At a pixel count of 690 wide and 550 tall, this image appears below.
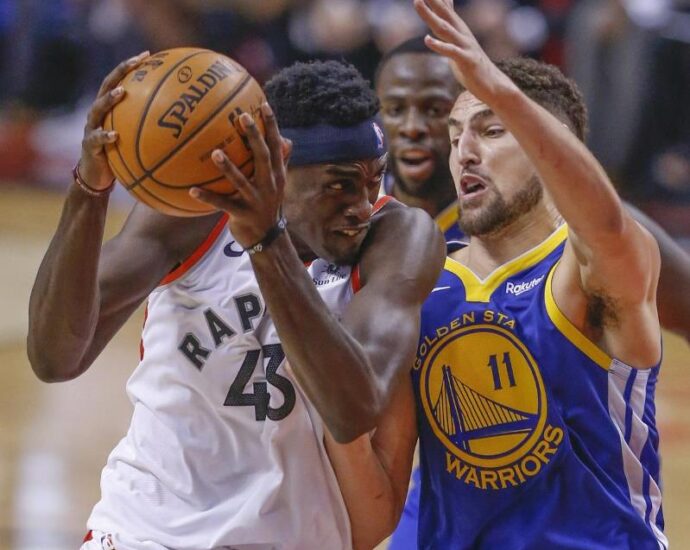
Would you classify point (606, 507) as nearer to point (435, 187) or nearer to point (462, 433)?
point (462, 433)

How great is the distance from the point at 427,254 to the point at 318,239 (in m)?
0.31

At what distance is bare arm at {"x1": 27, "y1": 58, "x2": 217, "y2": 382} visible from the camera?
3375 mm

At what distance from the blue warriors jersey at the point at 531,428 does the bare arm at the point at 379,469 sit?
0.35 ft

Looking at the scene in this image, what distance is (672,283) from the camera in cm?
449

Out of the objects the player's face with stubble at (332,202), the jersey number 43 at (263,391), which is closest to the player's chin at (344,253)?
the player's face with stubble at (332,202)

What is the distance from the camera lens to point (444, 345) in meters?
4.12

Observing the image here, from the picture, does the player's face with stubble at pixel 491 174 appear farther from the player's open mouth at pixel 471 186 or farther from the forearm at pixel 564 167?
the forearm at pixel 564 167

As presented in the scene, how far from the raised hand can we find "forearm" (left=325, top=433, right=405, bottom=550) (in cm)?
101

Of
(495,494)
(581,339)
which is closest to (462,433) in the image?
(495,494)

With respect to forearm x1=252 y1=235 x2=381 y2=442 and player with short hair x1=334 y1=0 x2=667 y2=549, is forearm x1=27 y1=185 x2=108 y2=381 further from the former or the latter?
player with short hair x1=334 y1=0 x2=667 y2=549

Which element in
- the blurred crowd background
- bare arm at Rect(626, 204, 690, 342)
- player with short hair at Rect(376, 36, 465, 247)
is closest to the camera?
bare arm at Rect(626, 204, 690, 342)

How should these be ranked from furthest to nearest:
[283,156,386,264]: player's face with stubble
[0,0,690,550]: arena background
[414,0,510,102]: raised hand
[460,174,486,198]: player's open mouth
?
[0,0,690,550]: arena background < [460,174,486,198]: player's open mouth < [283,156,386,264]: player's face with stubble < [414,0,510,102]: raised hand

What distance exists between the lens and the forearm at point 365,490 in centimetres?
373

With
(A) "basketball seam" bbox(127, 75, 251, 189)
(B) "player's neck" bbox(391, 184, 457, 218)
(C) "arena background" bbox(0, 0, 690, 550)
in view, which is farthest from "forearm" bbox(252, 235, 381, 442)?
(C) "arena background" bbox(0, 0, 690, 550)
